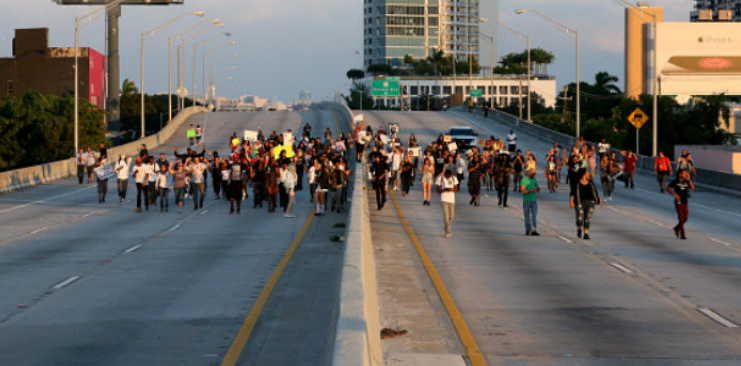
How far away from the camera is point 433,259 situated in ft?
66.7

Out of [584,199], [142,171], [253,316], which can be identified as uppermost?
[142,171]

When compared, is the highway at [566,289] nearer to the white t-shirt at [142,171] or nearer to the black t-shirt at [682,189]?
the black t-shirt at [682,189]

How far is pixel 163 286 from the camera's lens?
56.0ft

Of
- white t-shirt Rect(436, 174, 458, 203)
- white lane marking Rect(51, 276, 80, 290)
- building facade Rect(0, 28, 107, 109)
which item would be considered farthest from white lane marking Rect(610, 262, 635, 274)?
building facade Rect(0, 28, 107, 109)

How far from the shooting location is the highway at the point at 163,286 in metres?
12.1

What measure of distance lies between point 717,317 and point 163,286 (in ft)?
26.8

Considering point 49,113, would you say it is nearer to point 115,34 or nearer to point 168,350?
point 115,34

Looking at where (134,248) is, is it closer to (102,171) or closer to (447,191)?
(447,191)

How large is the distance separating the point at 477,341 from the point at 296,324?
2588 millimetres

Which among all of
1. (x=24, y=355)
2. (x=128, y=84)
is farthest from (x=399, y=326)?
(x=128, y=84)

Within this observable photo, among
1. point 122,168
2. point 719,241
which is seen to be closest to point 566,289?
point 719,241

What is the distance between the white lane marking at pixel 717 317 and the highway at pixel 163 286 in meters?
4.56

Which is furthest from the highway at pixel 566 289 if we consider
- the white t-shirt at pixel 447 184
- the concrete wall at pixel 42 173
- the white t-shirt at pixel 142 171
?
the concrete wall at pixel 42 173

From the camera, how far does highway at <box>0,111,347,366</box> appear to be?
12086mm
